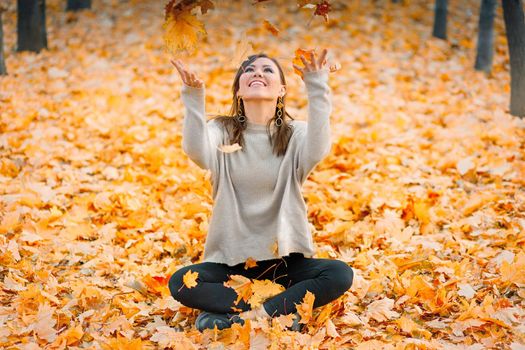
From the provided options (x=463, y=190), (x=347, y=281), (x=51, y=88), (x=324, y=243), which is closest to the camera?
(x=347, y=281)

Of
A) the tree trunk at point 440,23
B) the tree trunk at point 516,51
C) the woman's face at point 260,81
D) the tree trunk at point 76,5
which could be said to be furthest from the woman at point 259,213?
the tree trunk at point 76,5

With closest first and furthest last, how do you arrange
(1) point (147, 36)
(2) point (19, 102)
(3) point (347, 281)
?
1. (3) point (347, 281)
2. (2) point (19, 102)
3. (1) point (147, 36)

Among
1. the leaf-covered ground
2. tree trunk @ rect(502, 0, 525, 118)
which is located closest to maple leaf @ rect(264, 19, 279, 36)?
the leaf-covered ground

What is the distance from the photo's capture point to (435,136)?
5355 millimetres

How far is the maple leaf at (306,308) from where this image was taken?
7.95 ft

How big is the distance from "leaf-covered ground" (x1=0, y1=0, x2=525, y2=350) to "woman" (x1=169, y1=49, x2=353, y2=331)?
0.48 feet

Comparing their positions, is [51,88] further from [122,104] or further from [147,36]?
[147,36]

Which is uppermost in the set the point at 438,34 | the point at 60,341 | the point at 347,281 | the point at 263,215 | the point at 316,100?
the point at 438,34

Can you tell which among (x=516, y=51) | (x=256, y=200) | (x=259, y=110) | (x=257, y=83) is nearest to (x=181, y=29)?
(x=257, y=83)

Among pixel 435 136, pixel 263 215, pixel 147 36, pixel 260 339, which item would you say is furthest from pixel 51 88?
pixel 260 339

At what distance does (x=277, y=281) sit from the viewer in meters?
2.71

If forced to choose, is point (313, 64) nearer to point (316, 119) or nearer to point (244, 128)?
point (316, 119)

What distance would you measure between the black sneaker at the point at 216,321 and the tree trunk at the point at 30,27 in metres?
6.71

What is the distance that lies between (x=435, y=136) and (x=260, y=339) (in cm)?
368
